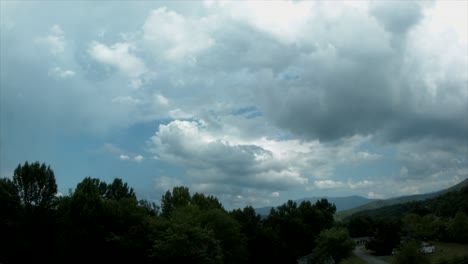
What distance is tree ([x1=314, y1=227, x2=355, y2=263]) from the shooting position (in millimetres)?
88750

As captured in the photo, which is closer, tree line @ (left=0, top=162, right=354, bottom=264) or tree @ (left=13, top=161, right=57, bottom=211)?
tree line @ (left=0, top=162, right=354, bottom=264)

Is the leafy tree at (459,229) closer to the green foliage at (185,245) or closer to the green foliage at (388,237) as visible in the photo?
the green foliage at (388,237)

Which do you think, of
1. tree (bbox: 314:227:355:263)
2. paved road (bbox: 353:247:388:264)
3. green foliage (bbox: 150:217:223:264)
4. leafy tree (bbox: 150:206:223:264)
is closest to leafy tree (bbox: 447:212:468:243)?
paved road (bbox: 353:247:388:264)

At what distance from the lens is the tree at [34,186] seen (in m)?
64.6

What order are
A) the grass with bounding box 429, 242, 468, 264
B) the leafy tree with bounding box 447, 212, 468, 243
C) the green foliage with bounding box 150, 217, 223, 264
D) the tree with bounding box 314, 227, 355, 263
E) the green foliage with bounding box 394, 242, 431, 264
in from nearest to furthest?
the green foliage with bounding box 150, 217, 223, 264 < the green foliage with bounding box 394, 242, 431, 264 < the tree with bounding box 314, 227, 355, 263 < the grass with bounding box 429, 242, 468, 264 < the leafy tree with bounding box 447, 212, 468, 243

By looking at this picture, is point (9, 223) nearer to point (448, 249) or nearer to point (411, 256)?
point (411, 256)

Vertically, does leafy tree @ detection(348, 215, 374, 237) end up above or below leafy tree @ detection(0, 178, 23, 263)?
below

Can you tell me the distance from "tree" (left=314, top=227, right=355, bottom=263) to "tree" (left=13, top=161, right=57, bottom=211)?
52810 millimetres

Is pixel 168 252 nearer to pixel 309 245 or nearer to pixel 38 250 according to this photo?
pixel 38 250

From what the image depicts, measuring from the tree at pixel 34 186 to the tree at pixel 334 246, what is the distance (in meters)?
52.8

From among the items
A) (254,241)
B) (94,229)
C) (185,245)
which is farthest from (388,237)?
(94,229)

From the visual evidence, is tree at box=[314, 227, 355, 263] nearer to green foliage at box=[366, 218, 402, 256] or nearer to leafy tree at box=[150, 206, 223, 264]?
green foliage at box=[366, 218, 402, 256]

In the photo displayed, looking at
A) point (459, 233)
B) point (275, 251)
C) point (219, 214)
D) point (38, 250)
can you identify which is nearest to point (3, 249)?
point (38, 250)

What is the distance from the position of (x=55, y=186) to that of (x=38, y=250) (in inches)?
380
